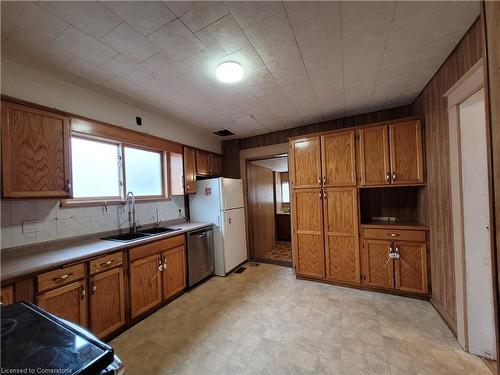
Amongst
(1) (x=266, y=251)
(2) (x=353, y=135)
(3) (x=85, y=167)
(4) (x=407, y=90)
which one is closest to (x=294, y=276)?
(1) (x=266, y=251)

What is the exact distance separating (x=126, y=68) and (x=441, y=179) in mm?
3156

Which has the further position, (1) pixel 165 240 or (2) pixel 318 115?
(2) pixel 318 115

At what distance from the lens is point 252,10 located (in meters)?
1.35

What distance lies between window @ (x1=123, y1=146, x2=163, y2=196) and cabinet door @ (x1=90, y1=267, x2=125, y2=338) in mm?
1147

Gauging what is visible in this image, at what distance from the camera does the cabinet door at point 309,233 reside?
3068 mm

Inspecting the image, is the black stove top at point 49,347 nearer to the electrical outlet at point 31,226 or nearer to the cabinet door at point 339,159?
the electrical outlet at point 31,226

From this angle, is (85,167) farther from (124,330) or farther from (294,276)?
(294,276)

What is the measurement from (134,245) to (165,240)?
428 mm

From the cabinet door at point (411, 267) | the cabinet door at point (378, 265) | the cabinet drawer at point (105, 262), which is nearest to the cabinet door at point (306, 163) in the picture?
the cabinet door at point (378, 265)

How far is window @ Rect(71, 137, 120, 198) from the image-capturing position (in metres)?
2.29

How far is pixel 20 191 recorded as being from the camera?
1.65m

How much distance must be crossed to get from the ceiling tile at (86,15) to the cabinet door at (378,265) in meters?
3.34

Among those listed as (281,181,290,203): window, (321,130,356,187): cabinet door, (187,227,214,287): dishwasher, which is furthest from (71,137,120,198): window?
(281,181,290,203): window

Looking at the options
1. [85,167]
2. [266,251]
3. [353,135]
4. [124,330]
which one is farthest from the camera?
[266,251]
